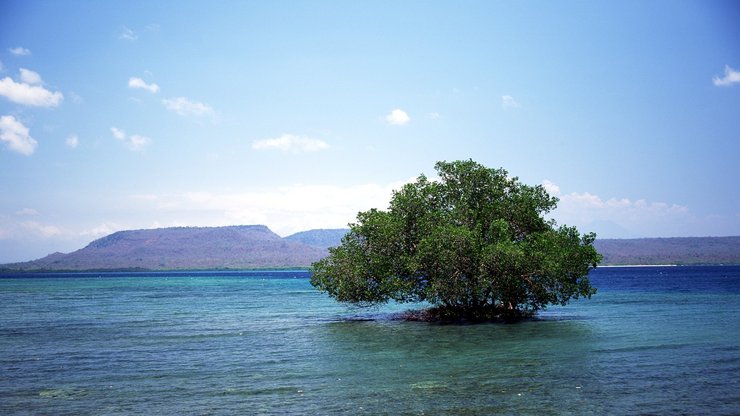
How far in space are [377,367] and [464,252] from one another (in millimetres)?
19907

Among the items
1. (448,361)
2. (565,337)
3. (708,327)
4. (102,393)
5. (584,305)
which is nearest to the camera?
(102,393)

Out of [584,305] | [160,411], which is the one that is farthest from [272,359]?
[584,305]

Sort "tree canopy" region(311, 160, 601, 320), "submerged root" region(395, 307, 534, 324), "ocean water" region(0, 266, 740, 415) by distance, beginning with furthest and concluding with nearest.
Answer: "submerged root" region(395, 307, 534, 324)
"tree canopy" region(311, 160, 601, 320)
"ocean water" region(0, 266, 740, 415)

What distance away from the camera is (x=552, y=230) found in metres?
56.1

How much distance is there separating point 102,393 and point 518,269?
33.5 meters

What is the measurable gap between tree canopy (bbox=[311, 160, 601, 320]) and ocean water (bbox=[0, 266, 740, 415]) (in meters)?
3.27

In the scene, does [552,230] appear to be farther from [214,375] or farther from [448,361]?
[214,375]

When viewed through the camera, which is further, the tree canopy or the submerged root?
the submerged root

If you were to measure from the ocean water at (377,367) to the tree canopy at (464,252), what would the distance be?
10.7ft

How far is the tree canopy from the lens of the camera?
51.7 m

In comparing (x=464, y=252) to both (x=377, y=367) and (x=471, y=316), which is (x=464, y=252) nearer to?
(x=471, y=316)

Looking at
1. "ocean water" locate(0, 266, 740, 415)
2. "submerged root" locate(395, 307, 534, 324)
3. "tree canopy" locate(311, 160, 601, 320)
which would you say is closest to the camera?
"ocean water" locate(0, 266, 740, 415)

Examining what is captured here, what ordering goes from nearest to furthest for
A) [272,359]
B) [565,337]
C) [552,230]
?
[272,359] → [565,337] → [552,230]

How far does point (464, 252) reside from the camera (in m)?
51.7
